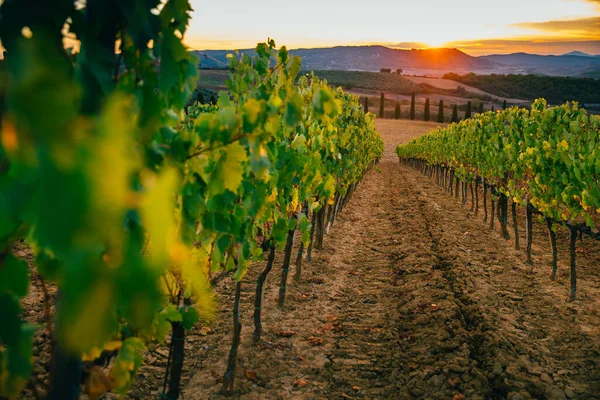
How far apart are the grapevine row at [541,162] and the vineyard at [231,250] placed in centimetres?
7

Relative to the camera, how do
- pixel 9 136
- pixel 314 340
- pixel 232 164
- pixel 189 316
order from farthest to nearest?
pixel 314 340, pixel 189 316, pixel 232 164, pixel 9 136

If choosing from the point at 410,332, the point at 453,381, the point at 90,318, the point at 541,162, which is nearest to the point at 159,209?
the point at 90,318

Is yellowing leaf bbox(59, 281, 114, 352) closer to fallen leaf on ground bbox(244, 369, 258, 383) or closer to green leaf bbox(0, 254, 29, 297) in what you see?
green leaf bbox(0, 254, 29, 297)

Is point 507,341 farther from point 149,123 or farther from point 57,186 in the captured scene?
point 57,186

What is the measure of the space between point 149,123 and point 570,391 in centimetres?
475

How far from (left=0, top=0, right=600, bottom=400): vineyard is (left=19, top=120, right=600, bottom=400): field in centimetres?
3

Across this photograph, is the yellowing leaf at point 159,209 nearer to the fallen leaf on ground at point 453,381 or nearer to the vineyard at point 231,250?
the vineyard at point 231,250

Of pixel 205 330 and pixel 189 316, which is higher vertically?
pixel 189 316

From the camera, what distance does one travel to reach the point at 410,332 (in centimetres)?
561

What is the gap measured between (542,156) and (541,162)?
14cm

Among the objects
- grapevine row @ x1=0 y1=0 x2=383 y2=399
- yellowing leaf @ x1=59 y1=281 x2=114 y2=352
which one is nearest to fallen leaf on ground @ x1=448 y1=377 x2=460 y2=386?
grapevine row @ x1=0 y1=0 x2=383 y2=399

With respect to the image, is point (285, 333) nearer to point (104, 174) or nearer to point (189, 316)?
point (189, 316)

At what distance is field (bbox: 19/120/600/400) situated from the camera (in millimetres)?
4500

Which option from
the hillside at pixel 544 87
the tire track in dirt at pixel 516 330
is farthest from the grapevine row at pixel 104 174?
the hillside at pixel 544 87
